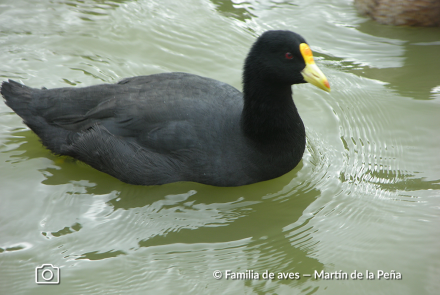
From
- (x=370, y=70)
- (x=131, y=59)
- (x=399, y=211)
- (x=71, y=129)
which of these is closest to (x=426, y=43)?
(x=370, y=70)

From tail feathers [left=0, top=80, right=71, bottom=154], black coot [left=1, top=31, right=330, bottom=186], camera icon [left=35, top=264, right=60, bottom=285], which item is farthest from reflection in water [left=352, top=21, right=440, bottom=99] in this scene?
camera icon [left=35, top=264, right=60, bottom=285]

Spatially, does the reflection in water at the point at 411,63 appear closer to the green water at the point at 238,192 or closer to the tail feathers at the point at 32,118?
the green water at the point at 238,192

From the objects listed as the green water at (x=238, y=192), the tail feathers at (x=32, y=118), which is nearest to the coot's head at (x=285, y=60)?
the green water at (x=238, y=192)

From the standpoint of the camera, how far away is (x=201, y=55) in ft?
20.8

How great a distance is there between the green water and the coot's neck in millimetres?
527

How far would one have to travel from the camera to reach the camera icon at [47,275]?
3660 mm

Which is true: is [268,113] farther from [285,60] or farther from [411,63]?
[411,63]

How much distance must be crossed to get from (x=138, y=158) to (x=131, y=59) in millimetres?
2274

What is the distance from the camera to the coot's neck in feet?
13.8

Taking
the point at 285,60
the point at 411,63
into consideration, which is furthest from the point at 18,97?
the point at 411,63

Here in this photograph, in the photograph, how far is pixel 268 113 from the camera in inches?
167

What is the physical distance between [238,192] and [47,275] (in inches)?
70.1

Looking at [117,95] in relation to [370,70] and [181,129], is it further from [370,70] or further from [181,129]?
[370,70]

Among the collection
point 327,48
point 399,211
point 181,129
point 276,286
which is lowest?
point 276,286
